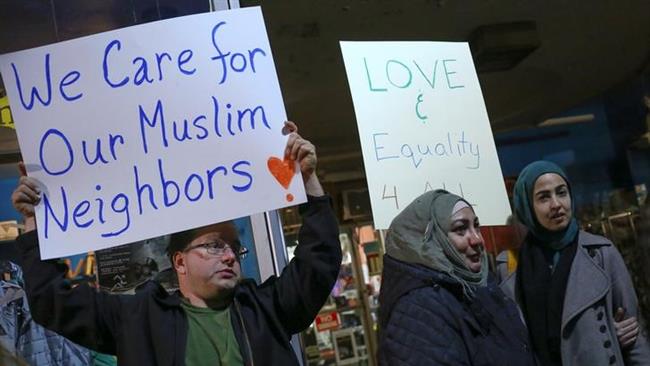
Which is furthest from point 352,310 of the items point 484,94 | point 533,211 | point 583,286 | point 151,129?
point 151,129

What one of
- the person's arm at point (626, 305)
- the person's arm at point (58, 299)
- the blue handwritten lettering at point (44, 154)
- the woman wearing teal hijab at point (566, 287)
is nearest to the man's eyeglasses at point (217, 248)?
the person's arm at point (58, 299)

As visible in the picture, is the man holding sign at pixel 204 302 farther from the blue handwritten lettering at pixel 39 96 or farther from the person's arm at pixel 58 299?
the blue handwritten lettering at pixel 39 96

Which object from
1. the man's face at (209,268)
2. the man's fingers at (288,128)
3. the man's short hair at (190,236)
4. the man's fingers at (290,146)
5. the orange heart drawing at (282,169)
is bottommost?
the man's face at (209,268)

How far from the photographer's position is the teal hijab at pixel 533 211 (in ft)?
7.28

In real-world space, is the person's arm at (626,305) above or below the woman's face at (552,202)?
below

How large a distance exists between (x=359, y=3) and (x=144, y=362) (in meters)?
2.15

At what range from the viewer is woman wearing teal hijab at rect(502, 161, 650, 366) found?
2.08m

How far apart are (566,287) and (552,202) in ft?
0.89

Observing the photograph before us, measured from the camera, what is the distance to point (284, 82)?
11.1 feet

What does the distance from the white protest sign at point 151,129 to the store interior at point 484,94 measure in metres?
0.63

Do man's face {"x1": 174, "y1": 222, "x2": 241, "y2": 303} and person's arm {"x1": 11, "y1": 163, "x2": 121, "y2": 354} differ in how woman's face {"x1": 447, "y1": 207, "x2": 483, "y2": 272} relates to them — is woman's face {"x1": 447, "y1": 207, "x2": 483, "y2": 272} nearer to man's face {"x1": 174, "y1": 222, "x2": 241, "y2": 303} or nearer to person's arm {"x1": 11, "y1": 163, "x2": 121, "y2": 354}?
man's face {"x1": 174, "y1": 222, "x2": 241, "y2": 303}

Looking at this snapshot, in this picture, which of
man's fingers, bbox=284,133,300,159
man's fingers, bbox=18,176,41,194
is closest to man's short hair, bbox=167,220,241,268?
man's fingers, bbox=284,133,300,159

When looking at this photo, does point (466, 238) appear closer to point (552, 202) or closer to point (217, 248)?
point (552, 202)

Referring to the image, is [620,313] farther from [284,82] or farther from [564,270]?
[284,82]
